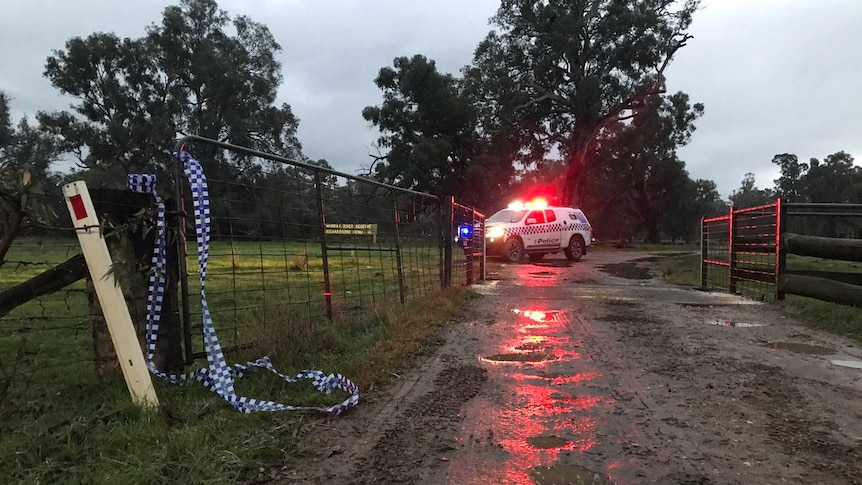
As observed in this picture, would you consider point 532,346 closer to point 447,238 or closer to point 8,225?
point 447,238

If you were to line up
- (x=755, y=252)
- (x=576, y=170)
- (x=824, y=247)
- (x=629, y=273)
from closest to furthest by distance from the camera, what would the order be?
(x=824, y=247)
(x=755, y=252)
(x=629, y=273)
(x=576, y=170)

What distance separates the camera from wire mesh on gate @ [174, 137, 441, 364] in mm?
4812

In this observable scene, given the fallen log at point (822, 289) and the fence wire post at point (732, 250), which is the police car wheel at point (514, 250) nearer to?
the fence wire post at point (732, 250)

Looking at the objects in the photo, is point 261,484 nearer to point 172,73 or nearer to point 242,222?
point 242,222

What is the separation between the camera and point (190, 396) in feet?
12.7

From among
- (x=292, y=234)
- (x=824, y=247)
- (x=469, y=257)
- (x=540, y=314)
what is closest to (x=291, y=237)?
(x=292, y=234)

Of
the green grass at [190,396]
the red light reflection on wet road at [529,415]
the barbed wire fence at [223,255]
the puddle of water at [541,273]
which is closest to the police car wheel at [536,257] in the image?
the puddle of water at [541,273]

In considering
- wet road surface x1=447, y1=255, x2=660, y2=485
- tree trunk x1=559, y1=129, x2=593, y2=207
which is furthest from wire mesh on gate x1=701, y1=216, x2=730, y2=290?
tree trunk x1=559, y1=129, x2=593, y2=207

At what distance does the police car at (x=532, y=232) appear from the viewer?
61.0 ft

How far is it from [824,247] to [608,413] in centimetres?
607

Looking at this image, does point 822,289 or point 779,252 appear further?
point 779,252

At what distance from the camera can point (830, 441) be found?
3.21m

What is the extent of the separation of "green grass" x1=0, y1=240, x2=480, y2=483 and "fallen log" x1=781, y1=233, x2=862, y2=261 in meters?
5.56

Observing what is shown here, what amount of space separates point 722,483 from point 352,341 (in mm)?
3582
